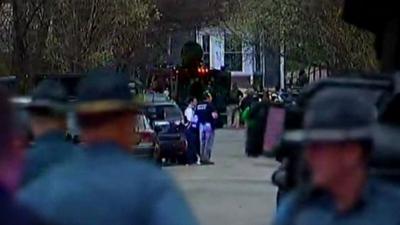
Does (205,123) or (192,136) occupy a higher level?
(205,123)

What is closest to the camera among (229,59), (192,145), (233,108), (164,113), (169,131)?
(192,145)

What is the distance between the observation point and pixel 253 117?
21.5 ft

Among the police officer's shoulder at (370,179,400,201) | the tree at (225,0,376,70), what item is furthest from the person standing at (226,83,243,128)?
the police officer's shoulder at (370,179,400,201)

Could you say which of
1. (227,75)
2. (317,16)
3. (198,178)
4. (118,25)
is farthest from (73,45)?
(227,75)

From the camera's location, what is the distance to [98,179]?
5461 mm

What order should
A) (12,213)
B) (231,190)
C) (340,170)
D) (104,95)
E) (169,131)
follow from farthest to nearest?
1. (169,131)
2. (231,190)
3. (104,95)
4. (12,213)
5. (340,170)

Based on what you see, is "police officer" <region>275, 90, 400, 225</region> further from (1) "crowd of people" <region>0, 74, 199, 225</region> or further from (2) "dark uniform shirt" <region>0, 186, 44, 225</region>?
(2) "dark uniform shirt" <region>0, 186, 44, 225</region>

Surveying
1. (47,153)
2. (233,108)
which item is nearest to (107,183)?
(47,153)

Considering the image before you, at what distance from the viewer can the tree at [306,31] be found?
114 ft

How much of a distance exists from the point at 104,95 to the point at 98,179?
420mm

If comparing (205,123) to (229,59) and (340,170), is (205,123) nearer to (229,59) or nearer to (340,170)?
(340,170)

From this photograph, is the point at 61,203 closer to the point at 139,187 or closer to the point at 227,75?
the point at 139,187

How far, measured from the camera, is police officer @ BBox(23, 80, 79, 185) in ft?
21.4

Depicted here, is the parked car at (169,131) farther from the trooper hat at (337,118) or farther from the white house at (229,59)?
the white house at (229,59)
